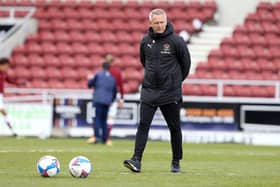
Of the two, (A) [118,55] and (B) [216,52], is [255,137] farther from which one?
(A) [118,55]

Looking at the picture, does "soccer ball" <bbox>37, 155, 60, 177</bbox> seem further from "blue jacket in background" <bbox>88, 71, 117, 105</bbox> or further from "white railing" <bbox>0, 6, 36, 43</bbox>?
"white railing" <bbox>0, 6, 36, 43</bbox>

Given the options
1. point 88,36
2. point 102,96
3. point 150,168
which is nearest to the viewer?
point 150,168

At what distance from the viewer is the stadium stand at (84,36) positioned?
97.0 ft

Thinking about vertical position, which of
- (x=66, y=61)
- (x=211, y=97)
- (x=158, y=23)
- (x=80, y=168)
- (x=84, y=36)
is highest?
(x=158, y=23)

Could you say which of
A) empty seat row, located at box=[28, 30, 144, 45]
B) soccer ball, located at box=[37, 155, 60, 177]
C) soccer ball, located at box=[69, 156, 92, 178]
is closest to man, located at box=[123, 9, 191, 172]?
soccer ball, located at box=[69, 156, 92, 178]

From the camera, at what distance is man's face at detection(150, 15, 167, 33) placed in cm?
1272

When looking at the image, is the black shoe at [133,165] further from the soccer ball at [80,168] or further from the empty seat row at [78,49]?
the empty seat row at [78,49]

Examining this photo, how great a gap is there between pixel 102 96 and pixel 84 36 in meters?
9.15

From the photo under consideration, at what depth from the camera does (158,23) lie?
41.9ft

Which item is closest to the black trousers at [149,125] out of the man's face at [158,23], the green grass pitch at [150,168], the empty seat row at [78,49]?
the green grass pitch at [150,168]

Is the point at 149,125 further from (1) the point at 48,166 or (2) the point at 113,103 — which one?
(2) the point at 113,103

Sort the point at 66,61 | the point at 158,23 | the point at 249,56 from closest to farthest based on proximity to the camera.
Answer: the point at 158,23 < the point at 249,56 < the point at 66,61

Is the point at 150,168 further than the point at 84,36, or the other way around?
the point at 84,36

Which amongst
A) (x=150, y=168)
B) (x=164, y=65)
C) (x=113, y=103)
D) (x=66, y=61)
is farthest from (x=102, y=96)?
(x=164, y=65)
